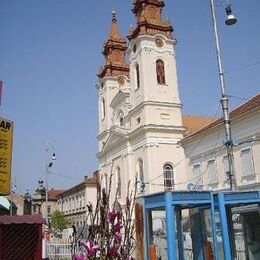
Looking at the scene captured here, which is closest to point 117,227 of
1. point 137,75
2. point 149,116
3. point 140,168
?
point 149,116

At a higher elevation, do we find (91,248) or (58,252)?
(58,252)

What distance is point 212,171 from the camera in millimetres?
31422

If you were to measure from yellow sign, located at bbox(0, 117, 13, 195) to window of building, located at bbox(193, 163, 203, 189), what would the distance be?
97.4ft

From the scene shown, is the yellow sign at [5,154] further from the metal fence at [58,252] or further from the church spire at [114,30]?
the church spire at [114,30]

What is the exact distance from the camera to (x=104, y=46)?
5322cm

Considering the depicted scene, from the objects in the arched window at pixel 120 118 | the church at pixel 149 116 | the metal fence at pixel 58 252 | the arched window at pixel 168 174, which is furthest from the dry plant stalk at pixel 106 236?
the arched window at pixel 120 118

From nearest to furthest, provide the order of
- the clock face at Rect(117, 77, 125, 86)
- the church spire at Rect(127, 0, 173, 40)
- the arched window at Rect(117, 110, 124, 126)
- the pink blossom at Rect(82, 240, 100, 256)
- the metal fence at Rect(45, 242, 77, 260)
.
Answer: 1. the pink blossom at Rect(82, 240, 100, 256)
2. the metal fence at Rect(45, 242, 77, 260)
3. the church spire at Rect(127, 0, 173, 40)
4. the arched window at Rect(117, 110, 124, 126)
5. the clock face at Rect(117, 77, 125, 86)

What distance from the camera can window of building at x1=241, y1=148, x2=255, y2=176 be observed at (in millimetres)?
27203

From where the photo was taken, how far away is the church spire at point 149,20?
42.0 meters

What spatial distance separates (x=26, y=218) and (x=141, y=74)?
35414 millimetres

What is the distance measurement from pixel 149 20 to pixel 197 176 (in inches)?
701

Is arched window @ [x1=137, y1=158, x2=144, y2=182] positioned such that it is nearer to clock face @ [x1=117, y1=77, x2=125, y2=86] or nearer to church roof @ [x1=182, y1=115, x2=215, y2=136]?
church roof @ [x1=182, y1=115, x2=215, y2=136]

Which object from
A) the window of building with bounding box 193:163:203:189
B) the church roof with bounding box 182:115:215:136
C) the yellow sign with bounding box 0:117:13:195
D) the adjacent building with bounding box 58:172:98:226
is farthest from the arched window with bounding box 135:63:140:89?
the yellow sign with bounding box 0:117:13:195

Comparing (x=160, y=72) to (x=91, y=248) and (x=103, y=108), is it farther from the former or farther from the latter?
(x=91, y=248)
